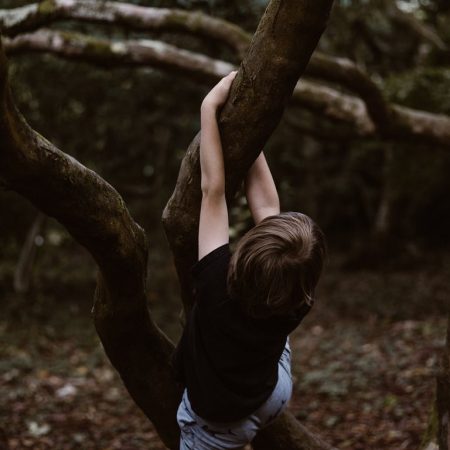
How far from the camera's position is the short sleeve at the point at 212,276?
7.80ft

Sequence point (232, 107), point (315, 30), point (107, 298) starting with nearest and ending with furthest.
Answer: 1. point (315, 30)
2. point (232, 107)
3. point (107, 298)

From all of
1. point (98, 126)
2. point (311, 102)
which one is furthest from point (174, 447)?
point (98, 126)

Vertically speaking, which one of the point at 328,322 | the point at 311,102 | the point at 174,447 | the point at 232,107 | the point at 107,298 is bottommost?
the point at 328,322

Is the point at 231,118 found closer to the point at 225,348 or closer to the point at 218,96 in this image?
the point at 218,96

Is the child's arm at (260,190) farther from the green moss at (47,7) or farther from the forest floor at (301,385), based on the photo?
the green moss at (47,7)

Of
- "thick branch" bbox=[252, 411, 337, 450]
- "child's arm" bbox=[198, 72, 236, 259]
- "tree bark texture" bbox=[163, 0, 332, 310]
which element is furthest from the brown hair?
"thick branch" bbox=[252, 411, 337, 450]

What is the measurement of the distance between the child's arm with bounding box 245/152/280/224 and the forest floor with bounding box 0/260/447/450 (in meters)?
2.61

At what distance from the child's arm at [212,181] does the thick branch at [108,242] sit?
365mm

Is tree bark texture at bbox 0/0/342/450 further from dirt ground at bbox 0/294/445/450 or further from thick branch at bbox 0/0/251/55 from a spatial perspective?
thick branch at bbox 0/0/251/55

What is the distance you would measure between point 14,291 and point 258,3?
22.2 ft

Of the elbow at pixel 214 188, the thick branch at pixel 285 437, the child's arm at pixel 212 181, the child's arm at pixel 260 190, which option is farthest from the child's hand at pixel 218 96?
the thick branch at pixel 285 437

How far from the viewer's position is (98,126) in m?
11.8

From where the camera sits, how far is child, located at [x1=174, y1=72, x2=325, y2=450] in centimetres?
227

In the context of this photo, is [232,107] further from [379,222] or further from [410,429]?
[379,222]
